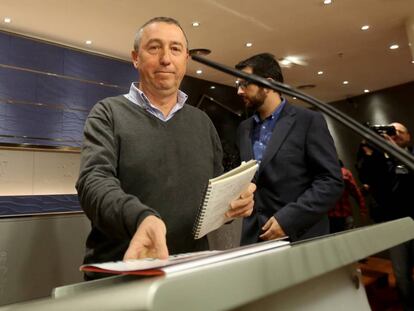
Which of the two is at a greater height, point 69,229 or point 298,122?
point 298,122

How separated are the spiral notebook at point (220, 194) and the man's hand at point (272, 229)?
423 mm

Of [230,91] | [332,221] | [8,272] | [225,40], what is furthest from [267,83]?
[230,91]

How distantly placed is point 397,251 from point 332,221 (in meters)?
1.04

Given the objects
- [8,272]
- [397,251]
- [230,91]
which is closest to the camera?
[8,272]

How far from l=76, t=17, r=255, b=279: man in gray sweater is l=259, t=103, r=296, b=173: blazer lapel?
245 millimetres

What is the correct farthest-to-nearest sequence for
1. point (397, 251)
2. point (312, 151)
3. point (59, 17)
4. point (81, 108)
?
1. point (81, 108)
2. point (59, 17)
3. point (397, 251)
4. point (312, 151)

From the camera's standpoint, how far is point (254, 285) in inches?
13.9

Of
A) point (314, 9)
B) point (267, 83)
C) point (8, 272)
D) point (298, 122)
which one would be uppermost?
point (314, 9)

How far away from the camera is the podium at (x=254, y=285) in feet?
0.93

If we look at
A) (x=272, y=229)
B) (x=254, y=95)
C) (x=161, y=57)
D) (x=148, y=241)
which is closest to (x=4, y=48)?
(x=254, y=95)

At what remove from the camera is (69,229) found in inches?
70.8

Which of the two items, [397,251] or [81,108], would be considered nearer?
[397,251]

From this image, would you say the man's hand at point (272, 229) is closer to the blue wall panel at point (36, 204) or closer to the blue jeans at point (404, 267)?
the blue jeans at point (404, 267)

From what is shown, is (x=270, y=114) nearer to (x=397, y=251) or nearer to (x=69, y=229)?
(x=69, y=229)
